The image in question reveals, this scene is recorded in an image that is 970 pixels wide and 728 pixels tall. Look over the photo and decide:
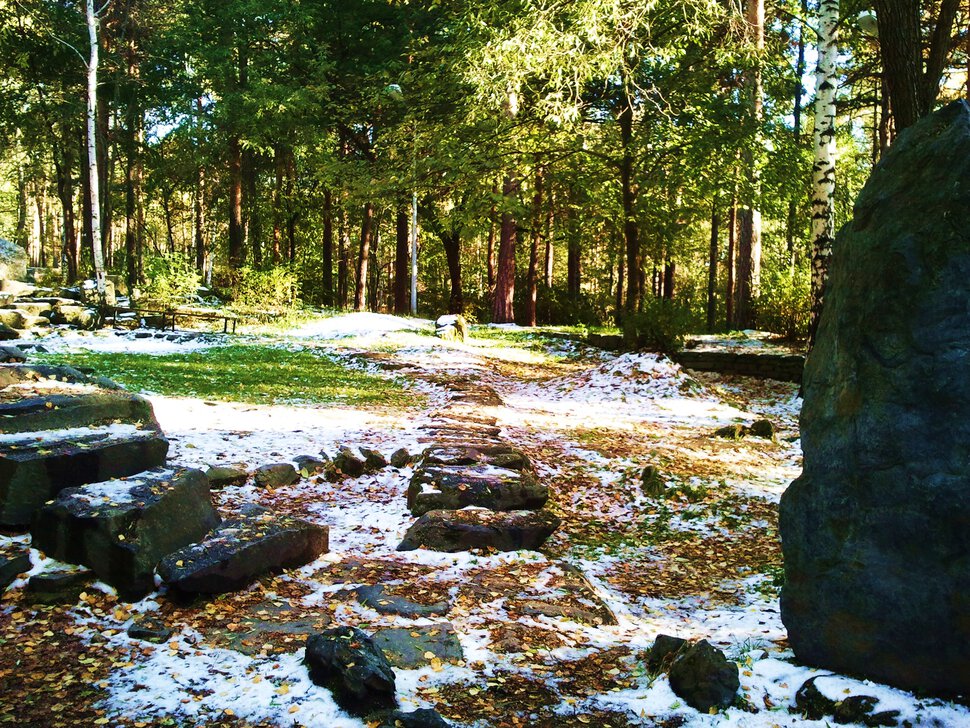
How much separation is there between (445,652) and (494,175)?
13266 mm

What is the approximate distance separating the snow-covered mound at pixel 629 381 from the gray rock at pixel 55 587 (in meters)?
8.84

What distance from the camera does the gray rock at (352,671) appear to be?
9.98ft

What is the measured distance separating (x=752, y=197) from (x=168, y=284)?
49.9 ft

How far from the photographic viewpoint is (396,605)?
163 inches

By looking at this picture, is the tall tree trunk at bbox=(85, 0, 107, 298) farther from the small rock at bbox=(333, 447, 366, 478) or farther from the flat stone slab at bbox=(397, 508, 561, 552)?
the flat stone slab at bbox=(397, 508, 561, 552)

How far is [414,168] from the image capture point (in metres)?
15.0

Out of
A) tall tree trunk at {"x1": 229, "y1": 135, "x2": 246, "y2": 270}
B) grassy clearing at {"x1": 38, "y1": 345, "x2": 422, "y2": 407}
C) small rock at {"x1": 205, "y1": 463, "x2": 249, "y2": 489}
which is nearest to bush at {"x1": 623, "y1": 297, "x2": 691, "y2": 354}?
grassy clearing at {"x1": 38, "y1": 345, "x2": 422, "y2": 407}

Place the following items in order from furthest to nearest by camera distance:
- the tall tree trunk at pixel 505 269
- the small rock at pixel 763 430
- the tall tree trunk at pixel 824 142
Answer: the tall tree trunk at pixel 505 269 < the tall tree trunk at pixel 824 142 < the small rock at pixel 763 430

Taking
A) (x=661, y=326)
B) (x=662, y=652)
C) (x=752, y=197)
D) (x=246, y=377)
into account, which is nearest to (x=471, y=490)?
(x=662, y=652)

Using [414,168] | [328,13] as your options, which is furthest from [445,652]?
[328,13]

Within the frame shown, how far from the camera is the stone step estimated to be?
4.45 metres

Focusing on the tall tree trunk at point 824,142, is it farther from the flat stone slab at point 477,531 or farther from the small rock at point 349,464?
the small rock at point 349,464

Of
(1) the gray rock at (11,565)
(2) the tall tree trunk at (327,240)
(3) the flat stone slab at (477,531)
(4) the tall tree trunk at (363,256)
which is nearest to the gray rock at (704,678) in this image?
(3) the flat stone slab at (477,531)

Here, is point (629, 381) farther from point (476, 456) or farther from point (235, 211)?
point (235, 211)
